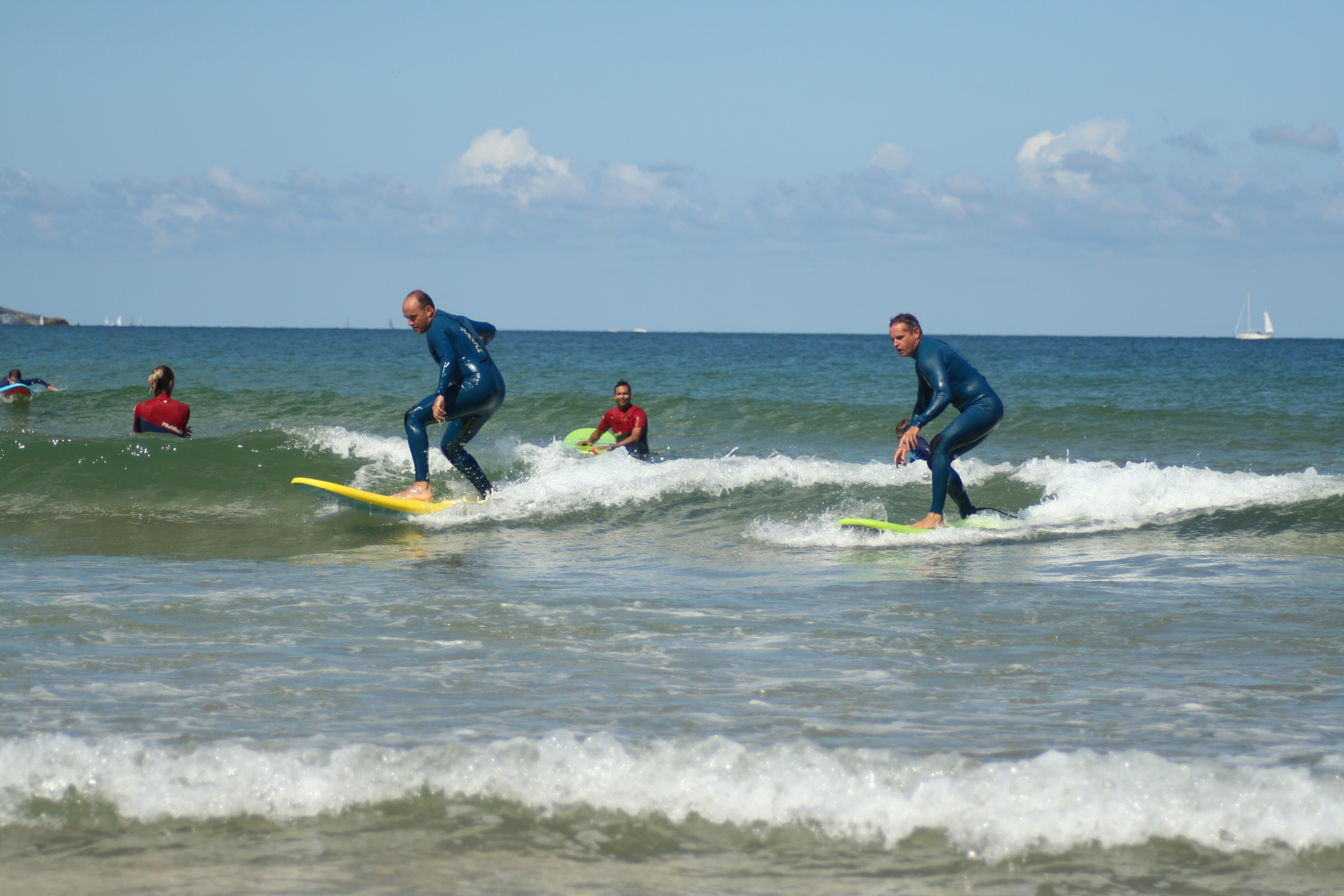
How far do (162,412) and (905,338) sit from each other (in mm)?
7490

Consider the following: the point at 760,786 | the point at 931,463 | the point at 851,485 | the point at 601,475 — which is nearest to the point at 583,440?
the point at 601,475

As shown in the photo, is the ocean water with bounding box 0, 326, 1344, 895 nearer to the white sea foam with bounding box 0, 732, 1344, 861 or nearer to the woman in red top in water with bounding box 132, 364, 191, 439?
the white sea foam with bounding box 0, 732, 1344, 861

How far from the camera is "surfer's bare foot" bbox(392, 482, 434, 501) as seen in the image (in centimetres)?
975

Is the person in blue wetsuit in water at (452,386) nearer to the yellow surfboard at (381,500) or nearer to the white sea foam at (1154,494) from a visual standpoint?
the yellow surfboard at (381,500)

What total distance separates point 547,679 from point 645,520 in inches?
226

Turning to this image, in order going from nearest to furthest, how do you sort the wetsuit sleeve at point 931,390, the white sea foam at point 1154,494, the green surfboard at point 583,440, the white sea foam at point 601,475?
the wetsuit sleeve at point 931,390, the white sea foam at point 1154,494, the white sea foam at point 601,475, the green surfboard at point 583,440

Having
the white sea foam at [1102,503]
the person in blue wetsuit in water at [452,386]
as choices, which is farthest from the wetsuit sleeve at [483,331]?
the white sea foam at [1102,503]

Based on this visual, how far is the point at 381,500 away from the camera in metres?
9.74

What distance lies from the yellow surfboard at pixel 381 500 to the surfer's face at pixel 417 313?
5.09 feet

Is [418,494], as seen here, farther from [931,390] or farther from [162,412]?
[931,390]

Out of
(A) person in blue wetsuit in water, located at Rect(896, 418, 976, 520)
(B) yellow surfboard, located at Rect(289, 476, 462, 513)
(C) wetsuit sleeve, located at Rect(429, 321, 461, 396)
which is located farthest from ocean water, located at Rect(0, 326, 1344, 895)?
(C) wetsuit sleeve, located at Rect(429, 321, 461, 396)

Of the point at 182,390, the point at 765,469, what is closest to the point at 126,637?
the point at 765,469

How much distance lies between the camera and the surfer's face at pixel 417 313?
9211 mm

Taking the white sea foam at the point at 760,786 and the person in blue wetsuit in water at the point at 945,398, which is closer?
the white sea foam at the point at 760,786
